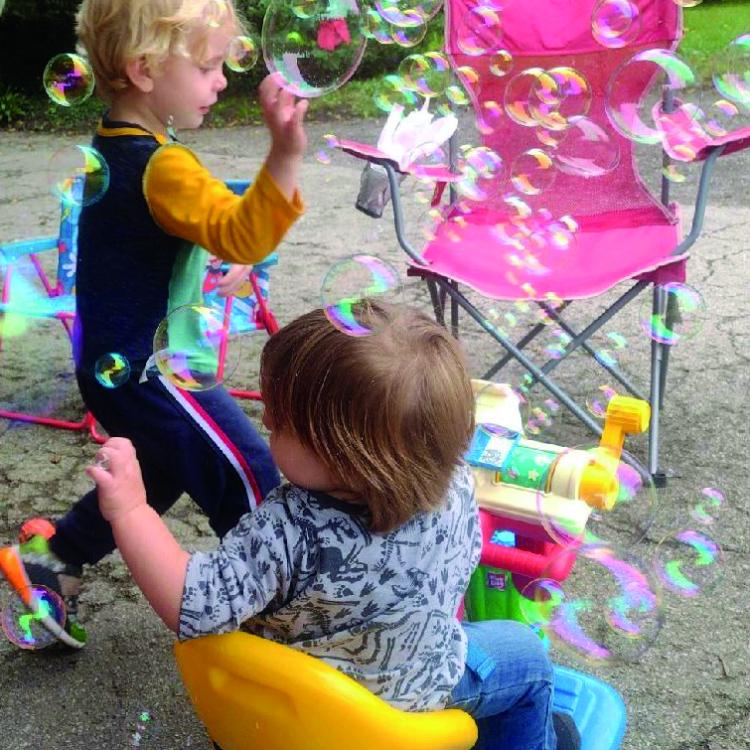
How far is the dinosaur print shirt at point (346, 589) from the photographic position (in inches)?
48.9

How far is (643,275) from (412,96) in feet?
2.92

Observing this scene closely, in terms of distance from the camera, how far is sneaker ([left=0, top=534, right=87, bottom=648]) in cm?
202

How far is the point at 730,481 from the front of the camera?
2.69 metres

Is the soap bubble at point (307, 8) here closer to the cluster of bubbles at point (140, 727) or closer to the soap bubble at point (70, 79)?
the soap bubble at point (70, 79)

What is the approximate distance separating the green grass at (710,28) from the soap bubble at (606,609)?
563 centimetres

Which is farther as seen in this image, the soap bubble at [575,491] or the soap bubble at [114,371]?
the soap bubble at [114,371]

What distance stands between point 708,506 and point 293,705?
1.67 metres

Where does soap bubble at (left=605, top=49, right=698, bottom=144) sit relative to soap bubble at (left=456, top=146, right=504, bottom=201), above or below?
above

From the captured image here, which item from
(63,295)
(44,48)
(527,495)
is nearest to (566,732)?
(527,495)

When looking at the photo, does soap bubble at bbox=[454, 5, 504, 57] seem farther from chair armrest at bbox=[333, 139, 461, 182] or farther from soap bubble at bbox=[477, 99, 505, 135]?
chair armrest at bbox=[333, 139, 461, 182]

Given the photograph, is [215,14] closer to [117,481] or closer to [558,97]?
[117,481]

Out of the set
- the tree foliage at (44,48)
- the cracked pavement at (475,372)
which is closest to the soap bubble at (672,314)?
the cracked pavement at (475,372)

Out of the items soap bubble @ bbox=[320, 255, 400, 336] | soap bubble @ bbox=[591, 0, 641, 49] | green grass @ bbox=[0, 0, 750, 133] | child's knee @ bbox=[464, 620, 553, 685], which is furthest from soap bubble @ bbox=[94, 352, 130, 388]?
green grass @ bbox=[0, 0, 750, 133]

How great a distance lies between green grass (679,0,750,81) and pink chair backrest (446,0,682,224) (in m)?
4.09
